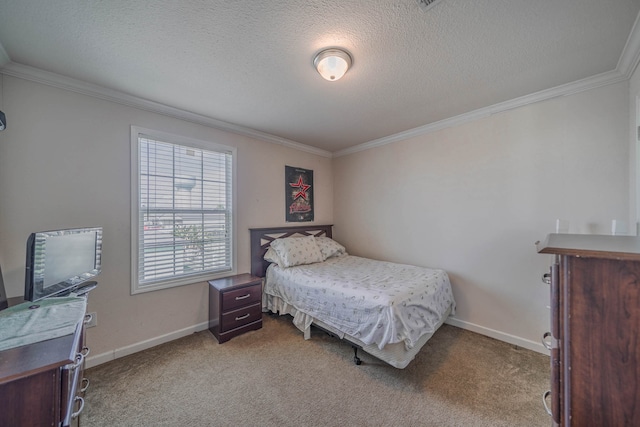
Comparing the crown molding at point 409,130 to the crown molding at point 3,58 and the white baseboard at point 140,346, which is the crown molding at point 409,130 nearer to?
the crown molding at point 3,58

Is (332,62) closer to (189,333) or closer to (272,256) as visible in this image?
(272,256)

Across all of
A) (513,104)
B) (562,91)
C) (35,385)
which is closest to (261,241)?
(35,385)

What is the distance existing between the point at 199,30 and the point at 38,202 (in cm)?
191

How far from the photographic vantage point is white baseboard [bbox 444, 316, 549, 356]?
2.28 m

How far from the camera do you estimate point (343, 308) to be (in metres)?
2.15

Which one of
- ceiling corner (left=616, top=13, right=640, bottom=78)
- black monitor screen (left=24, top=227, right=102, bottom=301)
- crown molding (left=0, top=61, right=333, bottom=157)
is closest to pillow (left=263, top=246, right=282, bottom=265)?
crown molding (left=0, top=61, right=333, bottom=157)

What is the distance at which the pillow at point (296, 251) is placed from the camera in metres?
3.05

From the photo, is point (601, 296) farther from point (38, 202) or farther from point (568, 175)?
point (38, 202)

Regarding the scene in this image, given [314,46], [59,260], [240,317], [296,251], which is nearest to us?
[59,260]

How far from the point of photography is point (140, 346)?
91.2 inches

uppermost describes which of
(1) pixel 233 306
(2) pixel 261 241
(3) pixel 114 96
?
(3) pixel 114 96

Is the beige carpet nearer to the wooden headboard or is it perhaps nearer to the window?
the window

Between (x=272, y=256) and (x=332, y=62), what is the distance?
92.9 inches

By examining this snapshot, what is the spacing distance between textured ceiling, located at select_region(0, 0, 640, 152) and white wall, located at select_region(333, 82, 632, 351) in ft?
1.26
